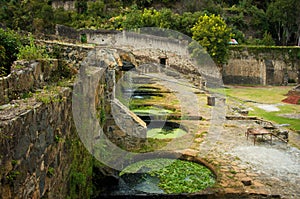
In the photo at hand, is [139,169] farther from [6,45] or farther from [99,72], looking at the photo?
[6,45]

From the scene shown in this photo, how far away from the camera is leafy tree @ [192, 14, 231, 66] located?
2294 cm

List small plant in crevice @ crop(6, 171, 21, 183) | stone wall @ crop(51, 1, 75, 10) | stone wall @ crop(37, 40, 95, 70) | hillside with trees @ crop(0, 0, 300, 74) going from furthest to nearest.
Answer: stone wall @ crop(51, 1, 75, 10), hillside with trees @ crop(0, 0, 300, 74), stone wall @ crop(37, 40, 95, 70), small plant in crevice @ crop(6, 171, 21, 183)

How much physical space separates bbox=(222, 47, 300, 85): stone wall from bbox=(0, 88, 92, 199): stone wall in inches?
966

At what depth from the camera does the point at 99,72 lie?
6793mm

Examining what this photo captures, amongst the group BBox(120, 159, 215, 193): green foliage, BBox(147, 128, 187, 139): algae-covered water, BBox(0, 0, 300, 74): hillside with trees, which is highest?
BBox(0, 0, 300, 74): hillside with trees

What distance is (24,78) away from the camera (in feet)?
13.4

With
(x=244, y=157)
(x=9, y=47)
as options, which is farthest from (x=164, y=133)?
(x=9, y=47)

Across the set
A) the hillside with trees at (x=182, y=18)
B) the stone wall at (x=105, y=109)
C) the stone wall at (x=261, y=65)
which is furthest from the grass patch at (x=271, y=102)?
the stone wall at (x=105, y=109)

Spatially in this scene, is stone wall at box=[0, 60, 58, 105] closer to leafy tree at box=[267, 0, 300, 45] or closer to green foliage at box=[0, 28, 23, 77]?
green foliage at box=[0, 28, 23, 77]

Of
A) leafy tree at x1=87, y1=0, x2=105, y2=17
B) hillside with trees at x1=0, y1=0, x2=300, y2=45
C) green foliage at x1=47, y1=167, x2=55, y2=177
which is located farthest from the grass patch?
leafy tree at x1=87, y1=0, x2=105, y2=17

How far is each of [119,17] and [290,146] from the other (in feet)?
71.7

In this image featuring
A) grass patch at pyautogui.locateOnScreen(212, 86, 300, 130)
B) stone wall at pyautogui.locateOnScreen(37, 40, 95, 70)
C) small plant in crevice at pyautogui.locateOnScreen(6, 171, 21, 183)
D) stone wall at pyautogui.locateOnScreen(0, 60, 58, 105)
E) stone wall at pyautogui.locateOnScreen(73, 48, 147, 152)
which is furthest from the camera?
grass patch at pyautogui.locateOnScreen(212, 86, 300, 130)

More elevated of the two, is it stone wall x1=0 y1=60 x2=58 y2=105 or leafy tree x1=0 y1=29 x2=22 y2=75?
leafy tree x1=0 y1=29 x2=22 y2=75

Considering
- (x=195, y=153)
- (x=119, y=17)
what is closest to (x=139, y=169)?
(x=195, y=153)
